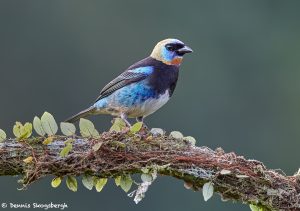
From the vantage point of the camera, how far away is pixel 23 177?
5.25 meters

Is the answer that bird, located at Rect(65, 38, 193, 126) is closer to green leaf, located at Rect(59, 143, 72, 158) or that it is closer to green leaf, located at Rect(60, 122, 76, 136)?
green leaf, located at Rect(60, 122, 76, 136)

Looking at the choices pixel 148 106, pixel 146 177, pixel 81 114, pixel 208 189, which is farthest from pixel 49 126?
pixel 81 114

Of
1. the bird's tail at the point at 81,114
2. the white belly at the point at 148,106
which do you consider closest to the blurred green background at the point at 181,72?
the bird's tail at the point at 81,114

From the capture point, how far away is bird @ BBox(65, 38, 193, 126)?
334 inches

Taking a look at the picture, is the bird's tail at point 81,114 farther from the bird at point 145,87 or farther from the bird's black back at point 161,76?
the bird's black back at point 161,76

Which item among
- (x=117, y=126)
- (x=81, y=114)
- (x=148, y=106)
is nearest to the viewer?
(x=117, y=126)

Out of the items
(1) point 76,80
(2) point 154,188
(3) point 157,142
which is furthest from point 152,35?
(3) point 157,142

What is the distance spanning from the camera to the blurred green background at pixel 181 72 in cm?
2212

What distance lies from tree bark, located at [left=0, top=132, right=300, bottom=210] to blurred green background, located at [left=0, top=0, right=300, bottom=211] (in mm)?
13810

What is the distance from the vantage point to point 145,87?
28.1ft

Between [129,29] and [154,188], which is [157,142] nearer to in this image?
[154,188]

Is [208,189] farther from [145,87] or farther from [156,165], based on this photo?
[145,87]

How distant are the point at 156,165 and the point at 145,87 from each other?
3242 mm

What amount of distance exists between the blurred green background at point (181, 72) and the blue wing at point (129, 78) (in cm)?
1048
